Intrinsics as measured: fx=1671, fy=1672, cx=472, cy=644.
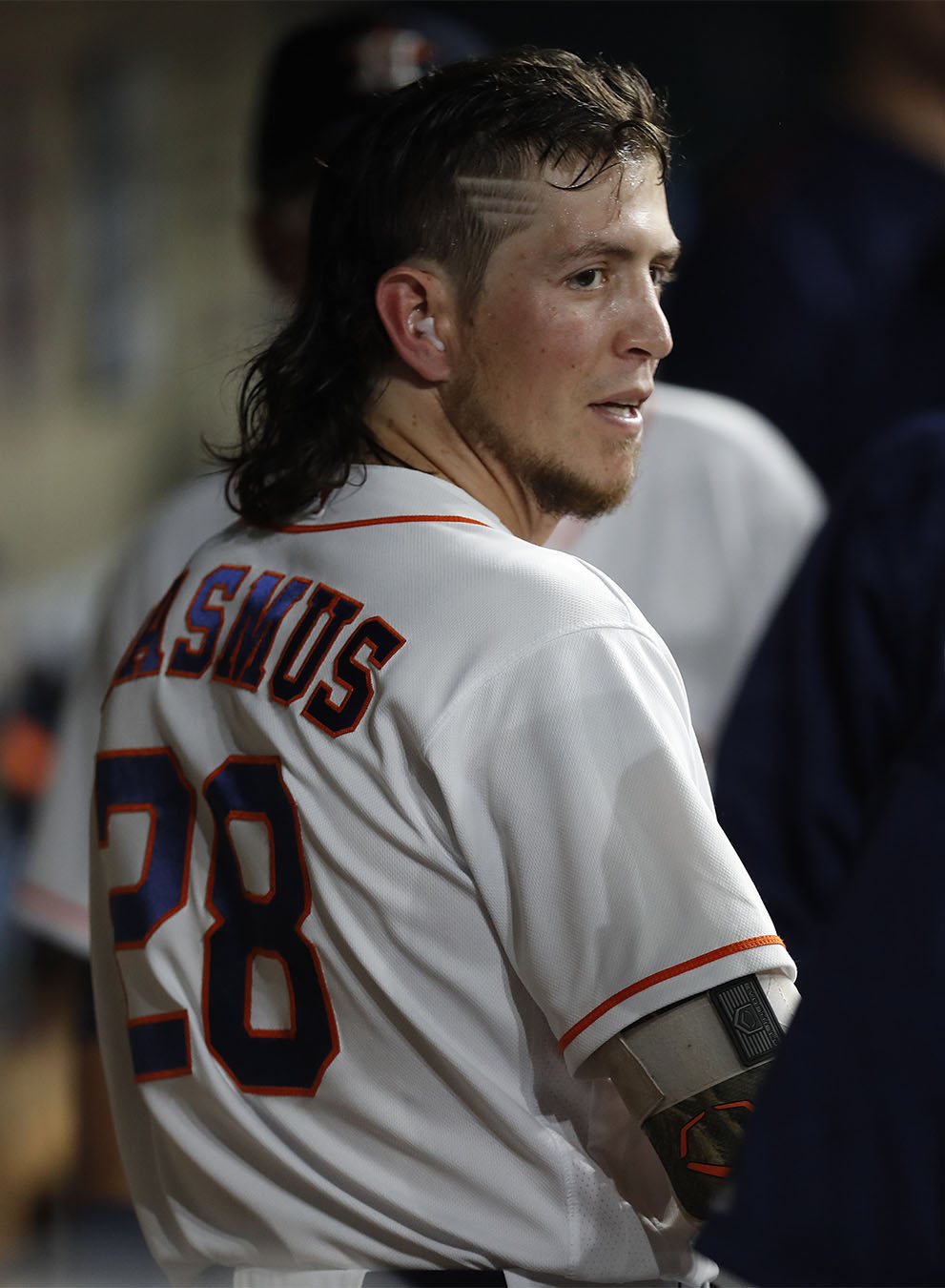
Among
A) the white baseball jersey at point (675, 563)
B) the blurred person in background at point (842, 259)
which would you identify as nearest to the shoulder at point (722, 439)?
the white baseball jersey at point (675, 563)

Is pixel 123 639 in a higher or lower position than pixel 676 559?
lower

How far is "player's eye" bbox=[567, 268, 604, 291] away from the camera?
0.76 m

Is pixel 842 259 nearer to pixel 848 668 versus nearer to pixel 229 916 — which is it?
pixel 848 668

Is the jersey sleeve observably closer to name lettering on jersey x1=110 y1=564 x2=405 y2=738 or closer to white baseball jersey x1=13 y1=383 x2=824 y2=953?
name lettering on jersey x1=110 y1=564 x2=405 y2=738

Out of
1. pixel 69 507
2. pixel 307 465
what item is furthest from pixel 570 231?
pixel 69 507

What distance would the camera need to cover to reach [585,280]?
2.49 ft

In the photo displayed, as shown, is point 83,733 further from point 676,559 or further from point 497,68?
point 497,68

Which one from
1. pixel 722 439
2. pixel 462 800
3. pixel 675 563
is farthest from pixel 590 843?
pixel 722 439

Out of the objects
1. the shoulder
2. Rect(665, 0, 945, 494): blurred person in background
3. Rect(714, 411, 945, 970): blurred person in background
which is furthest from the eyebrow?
Rect(665, 0, 945, 494): blurred person in background

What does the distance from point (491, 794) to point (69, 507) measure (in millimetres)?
3899

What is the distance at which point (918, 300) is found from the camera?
223 cm

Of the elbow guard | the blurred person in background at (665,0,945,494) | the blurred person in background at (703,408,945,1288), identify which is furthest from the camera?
the blurred person in background at (665,0,945,494)

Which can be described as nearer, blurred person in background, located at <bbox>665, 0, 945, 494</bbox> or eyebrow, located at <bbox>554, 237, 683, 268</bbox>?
eyebrow, located at <bbox>554, 237, 683, 268</bbox>

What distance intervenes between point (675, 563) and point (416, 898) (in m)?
0.49
